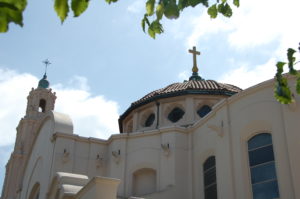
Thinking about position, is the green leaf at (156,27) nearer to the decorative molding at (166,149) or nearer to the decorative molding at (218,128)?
the decorative molding at (218,128)

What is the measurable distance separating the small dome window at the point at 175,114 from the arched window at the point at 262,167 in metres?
7.72

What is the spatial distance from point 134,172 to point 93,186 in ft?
24.2

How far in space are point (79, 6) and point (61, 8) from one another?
196 millimetres

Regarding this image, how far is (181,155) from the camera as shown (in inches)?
775

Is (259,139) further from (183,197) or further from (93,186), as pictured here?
(93,186)

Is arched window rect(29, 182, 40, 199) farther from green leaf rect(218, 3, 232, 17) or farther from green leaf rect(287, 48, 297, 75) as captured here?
green leaf rect(287, 48, 297, 75)

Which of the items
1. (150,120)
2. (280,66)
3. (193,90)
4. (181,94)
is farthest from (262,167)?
(280,66)

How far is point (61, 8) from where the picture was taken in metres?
3.82

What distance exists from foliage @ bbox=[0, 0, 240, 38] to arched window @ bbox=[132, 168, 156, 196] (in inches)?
594

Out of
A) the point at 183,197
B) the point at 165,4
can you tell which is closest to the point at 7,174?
the point at 183,197

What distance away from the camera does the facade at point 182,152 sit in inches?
602

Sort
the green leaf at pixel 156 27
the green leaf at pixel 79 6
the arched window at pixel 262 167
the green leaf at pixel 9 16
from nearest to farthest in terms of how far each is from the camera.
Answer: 1. the green leaf at pixel 9 16
2. the green leaf at pixel 79 6
3. the green leaf at pixel 156 27
4. the arched window at pixel 262 167

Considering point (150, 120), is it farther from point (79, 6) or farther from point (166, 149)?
point (79, 6)

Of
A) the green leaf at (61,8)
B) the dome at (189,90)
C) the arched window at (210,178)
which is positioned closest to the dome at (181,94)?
the dome at (189,90)
